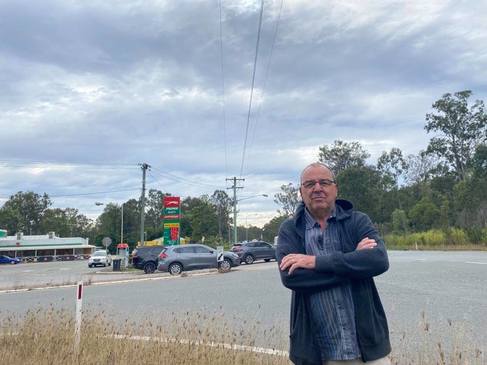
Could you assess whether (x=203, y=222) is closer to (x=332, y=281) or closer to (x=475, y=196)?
(x=475, y=196)

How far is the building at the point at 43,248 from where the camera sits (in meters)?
76.6

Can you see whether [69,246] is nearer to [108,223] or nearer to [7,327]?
[108,223]

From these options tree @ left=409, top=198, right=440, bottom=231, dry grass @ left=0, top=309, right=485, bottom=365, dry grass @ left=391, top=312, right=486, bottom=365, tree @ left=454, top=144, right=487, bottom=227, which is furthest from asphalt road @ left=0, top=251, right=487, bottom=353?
→ tree @ left=409, top=198, right=440, bottom=231

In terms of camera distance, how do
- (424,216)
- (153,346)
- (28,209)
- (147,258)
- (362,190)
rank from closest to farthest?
1. (153,346)
2. (147,258)
3. (424,216)
4. (362,190)
5. (28,209)

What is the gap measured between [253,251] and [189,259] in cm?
860

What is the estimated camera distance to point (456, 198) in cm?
5259

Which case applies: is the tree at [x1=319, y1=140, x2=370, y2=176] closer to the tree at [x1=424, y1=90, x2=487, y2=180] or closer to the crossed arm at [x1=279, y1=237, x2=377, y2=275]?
the tree at [x1=424, y1=90, x2=487, y2=180]

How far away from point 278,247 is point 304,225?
248mm

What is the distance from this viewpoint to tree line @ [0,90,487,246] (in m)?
52.0

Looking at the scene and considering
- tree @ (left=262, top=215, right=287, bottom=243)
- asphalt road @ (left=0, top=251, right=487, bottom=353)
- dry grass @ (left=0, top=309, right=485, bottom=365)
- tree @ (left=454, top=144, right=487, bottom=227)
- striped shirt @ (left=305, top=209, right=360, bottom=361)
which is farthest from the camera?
tree @ (left=262, top=215, right=287, bottom=243)

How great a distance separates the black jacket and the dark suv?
26.1 meters

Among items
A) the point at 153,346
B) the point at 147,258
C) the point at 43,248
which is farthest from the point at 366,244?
the point at 43,248

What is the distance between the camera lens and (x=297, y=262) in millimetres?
2977

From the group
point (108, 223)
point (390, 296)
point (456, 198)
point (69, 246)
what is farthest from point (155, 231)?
point (390, 296)
